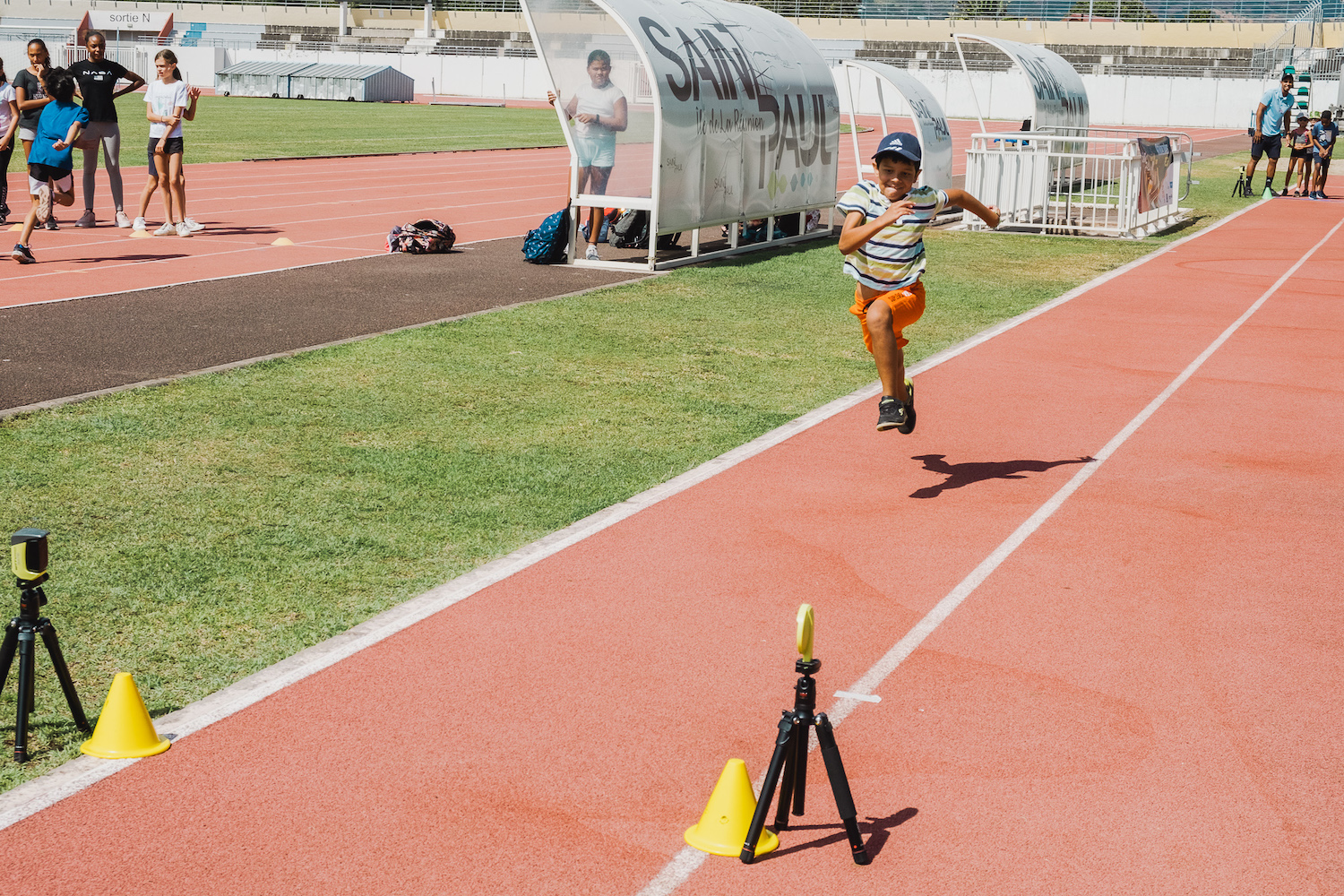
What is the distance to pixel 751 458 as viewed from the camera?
8180 mm

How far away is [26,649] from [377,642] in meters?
1.34

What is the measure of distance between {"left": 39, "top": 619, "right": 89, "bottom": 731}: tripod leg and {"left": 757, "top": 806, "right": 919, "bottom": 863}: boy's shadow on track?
88.0 inches

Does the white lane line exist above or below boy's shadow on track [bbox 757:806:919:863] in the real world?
above

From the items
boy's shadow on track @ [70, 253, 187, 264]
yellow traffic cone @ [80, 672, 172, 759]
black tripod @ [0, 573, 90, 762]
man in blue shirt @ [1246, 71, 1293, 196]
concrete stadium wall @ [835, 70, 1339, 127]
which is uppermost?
concrete stadium wall @ [835, 70, 1339, 127]

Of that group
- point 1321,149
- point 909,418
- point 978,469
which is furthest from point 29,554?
point 1321,149

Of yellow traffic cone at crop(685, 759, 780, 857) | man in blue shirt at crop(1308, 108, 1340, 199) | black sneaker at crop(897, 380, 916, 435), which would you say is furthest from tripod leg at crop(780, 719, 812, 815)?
man in blue shirt at crop(1308, 108, 1340, 199)

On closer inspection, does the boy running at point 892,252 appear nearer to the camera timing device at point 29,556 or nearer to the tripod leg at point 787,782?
the tripod leg at point 787,782

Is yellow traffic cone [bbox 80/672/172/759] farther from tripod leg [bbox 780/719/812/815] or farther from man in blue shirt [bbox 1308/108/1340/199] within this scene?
man in blue shirt [bbox 1308/108/1340/199]

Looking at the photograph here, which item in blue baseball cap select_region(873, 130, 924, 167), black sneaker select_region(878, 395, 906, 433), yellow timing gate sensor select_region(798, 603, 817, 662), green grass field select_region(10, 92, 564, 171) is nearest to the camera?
yellow timing gate sensor select_region(798, 603, 817, 662)

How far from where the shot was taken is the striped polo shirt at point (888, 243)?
23.6ft

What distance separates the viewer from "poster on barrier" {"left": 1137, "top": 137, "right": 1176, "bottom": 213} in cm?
2070

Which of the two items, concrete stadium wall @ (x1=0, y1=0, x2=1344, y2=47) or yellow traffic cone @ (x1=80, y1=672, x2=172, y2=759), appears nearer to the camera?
yellow traffic cone @ (x1=80, y1=672, x2=172, y2=759)

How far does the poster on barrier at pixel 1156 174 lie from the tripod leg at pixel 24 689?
18809 millimetres

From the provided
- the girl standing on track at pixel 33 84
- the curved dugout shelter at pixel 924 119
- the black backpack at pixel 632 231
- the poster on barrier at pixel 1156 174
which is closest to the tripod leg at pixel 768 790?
the black backpack at pixel 632 231
